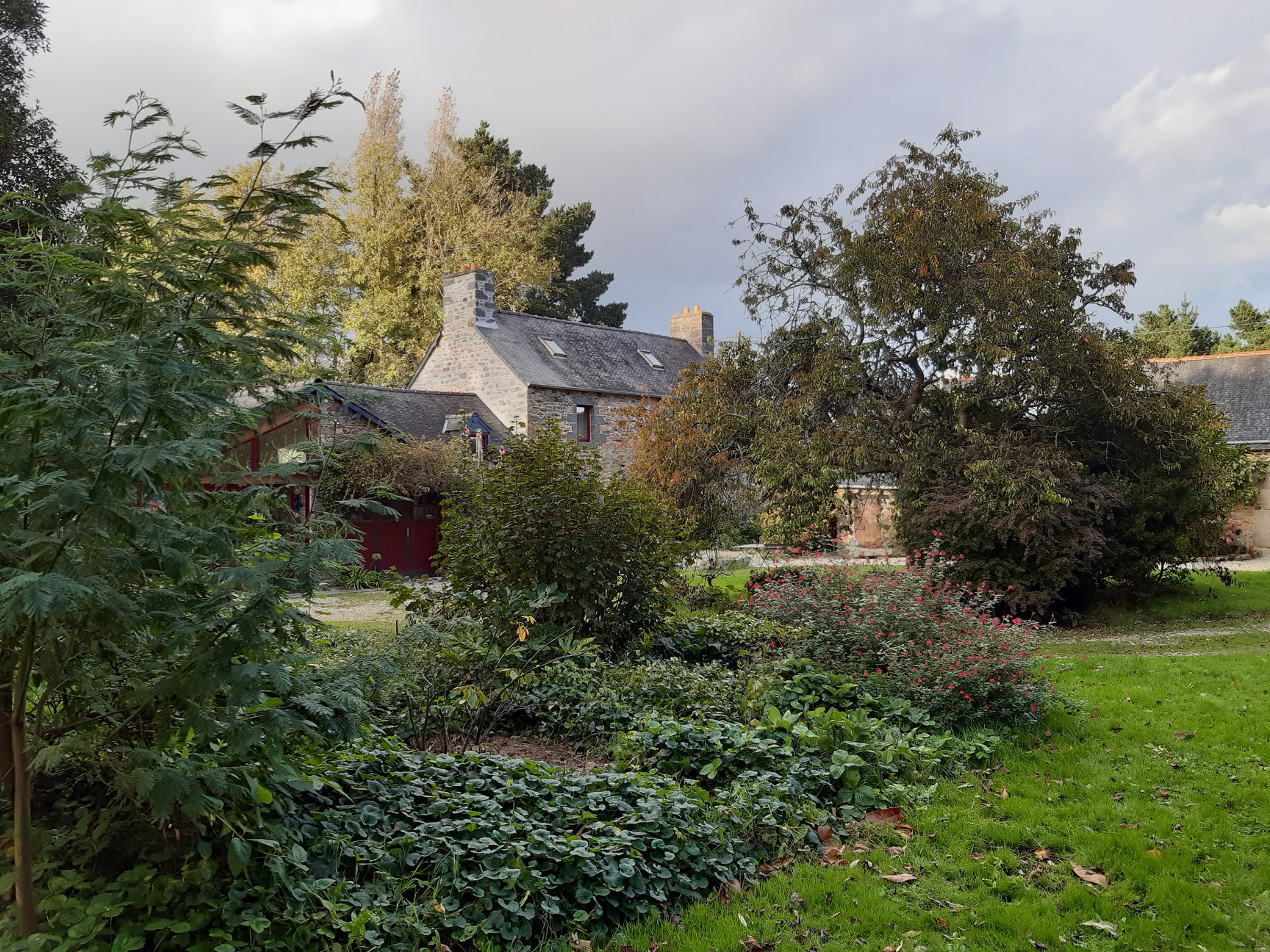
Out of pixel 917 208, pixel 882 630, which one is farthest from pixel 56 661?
pixel 917 208

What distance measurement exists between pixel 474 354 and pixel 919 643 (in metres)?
19.9

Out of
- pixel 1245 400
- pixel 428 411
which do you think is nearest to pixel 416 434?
pixel 428 411

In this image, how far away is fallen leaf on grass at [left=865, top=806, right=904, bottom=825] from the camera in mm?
4902

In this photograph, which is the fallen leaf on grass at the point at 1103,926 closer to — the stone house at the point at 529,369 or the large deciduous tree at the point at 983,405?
the large deciduous tree at the point at 983,405

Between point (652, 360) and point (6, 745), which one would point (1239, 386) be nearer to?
point (652, 360)

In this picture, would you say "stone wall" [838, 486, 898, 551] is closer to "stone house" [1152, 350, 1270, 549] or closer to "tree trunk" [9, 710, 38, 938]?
"stone house" [1152, 350, 1270, 549]

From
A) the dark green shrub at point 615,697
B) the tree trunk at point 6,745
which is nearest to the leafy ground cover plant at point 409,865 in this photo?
the tree trunk at point 6,745

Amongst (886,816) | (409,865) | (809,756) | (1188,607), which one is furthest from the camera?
(1188,607)

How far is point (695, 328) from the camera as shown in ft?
108

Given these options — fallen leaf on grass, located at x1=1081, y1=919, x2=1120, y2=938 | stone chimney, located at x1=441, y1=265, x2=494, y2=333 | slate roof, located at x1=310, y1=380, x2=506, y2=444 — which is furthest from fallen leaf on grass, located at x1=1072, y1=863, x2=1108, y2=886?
stone chimney, located at x1=441, y1=265, x2=494, y2=333

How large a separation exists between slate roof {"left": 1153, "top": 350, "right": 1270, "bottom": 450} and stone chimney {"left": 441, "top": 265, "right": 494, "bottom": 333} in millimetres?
18946

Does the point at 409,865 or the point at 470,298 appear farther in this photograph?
the point at 470,298

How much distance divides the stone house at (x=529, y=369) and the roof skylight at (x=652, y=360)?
0.66 m

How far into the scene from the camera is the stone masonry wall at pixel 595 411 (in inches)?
953
